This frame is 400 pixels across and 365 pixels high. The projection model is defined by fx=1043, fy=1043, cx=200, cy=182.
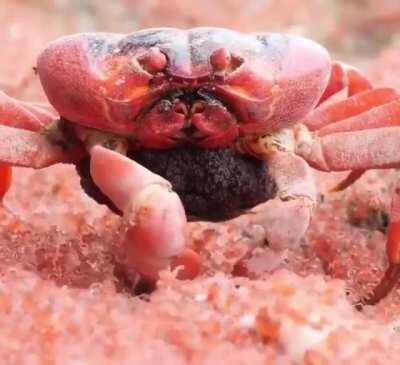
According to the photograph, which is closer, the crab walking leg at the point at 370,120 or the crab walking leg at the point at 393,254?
the crab walking leg at the point at 393,254

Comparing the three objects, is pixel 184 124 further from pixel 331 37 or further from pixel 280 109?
pixel 331 37

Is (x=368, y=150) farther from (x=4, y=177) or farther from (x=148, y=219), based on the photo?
(x=4, y=177)

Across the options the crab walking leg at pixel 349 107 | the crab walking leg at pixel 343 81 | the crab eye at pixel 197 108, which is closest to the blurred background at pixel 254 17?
the crab walking leg at pixel 343 81

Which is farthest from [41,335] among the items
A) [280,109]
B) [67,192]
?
[67,192]

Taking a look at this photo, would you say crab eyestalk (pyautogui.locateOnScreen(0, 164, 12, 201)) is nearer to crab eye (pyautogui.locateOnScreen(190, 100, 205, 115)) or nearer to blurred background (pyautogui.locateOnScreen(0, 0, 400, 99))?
crab eye (pyautogui.locateOnScreen(190, 100, 205, 115))

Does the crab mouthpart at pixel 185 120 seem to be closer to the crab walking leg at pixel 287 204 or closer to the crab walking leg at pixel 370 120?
the crab walking leg at pixel 287 204

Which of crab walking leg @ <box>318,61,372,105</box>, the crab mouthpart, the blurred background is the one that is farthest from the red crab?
the blurred background

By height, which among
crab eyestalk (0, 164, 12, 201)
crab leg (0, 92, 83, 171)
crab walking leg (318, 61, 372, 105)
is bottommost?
crab eyestalk (0, 164, 12, 201)
